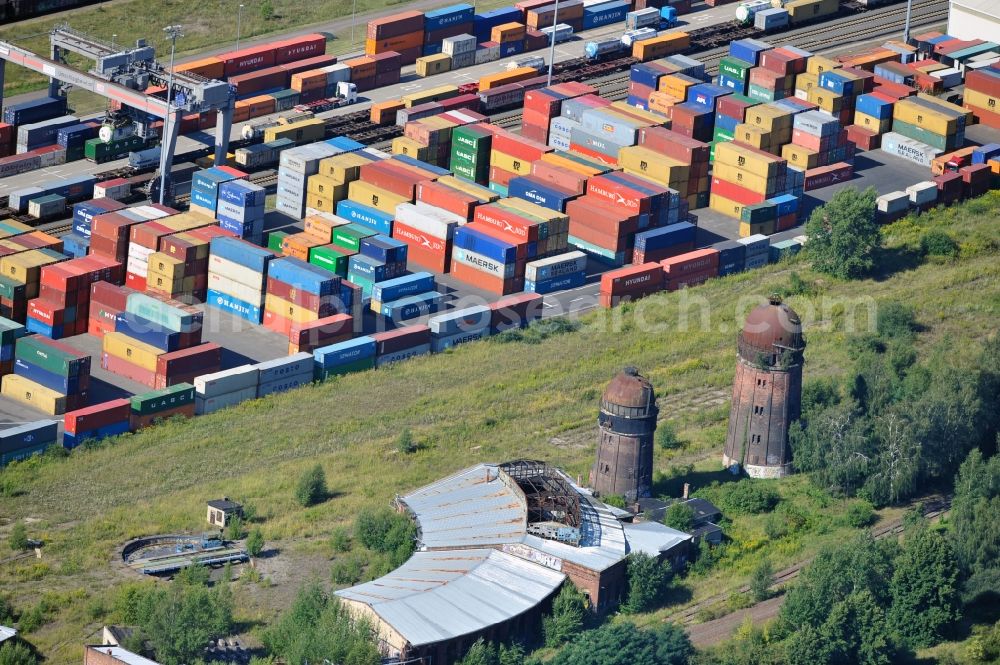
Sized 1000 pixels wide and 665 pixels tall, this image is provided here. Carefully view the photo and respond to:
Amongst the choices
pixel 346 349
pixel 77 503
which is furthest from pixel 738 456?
pixel 77 503

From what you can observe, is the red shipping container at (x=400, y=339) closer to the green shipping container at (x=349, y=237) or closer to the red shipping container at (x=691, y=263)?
the green shipping container at (x=349, y=237)

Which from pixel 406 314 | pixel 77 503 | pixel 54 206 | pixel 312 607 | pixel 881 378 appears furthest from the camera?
Answer: pixel 54 206

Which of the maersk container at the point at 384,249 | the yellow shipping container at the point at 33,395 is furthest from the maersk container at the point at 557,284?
the yellow shipping container at the point at 33,395

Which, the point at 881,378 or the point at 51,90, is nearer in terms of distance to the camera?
the point at 881,378

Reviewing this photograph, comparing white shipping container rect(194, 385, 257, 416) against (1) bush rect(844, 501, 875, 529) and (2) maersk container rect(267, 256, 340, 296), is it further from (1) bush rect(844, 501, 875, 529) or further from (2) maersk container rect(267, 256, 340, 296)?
(1) bush rect(844, 501, 875, 529)

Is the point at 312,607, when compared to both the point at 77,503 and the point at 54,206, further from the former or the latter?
the point at 54,206
